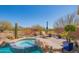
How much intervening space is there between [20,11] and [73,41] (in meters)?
0.60

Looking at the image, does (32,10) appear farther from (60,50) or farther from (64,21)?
(60,50)

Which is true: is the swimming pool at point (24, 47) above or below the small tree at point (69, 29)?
below

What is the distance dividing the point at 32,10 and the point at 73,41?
0.51 m

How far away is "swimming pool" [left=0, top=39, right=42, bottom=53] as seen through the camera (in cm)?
195

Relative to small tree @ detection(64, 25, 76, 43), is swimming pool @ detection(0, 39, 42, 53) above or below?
below

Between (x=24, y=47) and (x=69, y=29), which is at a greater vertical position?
(x=69, y=29)

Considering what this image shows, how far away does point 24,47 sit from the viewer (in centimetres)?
196

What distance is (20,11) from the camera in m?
1.97

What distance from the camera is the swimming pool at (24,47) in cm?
195
